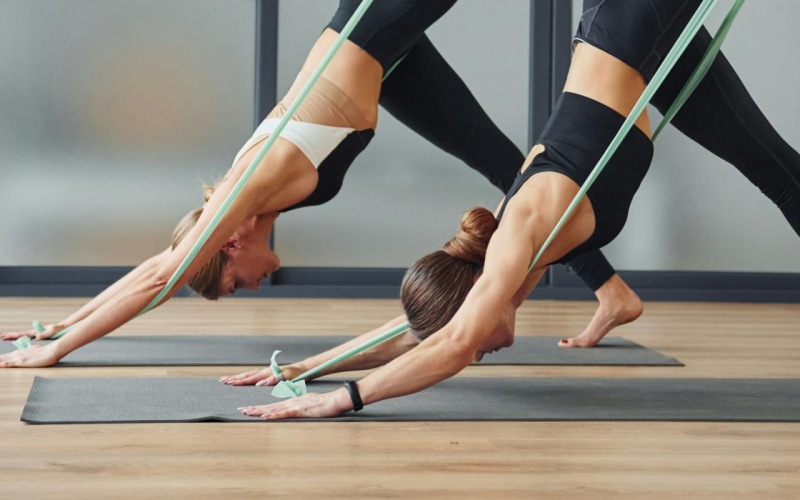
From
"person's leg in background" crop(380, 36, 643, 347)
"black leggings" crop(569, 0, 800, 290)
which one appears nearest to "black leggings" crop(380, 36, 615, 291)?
"person's leg in background" crop(380, 36, 643, 347)

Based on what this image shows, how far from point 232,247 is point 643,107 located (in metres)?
1.12

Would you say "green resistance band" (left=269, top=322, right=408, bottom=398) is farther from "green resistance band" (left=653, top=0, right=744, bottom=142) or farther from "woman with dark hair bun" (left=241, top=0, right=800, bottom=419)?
"green resistance band" (left=653, top=0, right=744, bottom=142)

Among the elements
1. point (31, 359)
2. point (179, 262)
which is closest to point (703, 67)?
point (179, 262)

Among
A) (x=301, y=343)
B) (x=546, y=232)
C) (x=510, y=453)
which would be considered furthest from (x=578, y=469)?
(x=301, y=343)

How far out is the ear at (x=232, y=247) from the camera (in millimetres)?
2697

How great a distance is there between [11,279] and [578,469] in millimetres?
3498

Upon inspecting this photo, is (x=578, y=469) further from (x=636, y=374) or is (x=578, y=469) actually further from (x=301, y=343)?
(x=301, y=343)

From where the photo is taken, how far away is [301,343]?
316 centimetres

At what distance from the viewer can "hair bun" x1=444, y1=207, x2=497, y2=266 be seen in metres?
2.12

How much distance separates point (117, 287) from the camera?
2.90 m

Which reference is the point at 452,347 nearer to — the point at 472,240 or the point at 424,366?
the point at 424,366

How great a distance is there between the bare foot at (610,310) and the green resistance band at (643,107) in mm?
786

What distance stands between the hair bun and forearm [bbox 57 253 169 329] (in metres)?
0.76

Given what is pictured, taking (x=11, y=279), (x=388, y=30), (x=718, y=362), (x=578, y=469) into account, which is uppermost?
(x=388, y=30)
